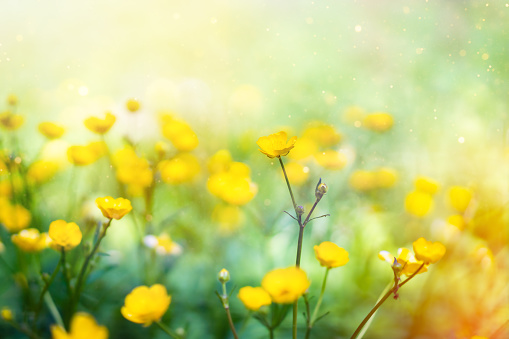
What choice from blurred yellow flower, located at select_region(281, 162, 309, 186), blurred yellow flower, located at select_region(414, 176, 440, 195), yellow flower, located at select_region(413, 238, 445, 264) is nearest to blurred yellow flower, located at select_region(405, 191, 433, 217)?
blurred yellow flower, located at select_region(414, 176, 440, 195)

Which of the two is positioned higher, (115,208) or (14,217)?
(115,208)

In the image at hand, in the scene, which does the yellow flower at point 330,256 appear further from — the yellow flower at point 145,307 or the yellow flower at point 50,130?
the yellow flower at point 50,130

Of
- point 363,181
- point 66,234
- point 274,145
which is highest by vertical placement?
point 274,145

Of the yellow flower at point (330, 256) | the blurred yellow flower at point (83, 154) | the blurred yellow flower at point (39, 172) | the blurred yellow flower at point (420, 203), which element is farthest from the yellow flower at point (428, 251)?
the blurred yellow flower at point (39, 172)

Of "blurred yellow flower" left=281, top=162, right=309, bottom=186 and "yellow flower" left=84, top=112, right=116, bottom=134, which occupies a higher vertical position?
"yellow flower" left=84, top=112, right=116, bottom=134

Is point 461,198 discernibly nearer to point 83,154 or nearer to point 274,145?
point 274,145

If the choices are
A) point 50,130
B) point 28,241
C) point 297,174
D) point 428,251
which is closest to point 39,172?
point 50,130

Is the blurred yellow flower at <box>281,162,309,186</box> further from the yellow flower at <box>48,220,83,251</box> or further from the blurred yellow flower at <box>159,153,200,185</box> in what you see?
the yellow flower at <box>48,220,83,251</box>

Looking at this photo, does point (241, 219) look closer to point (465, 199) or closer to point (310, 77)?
point (465, 199)
